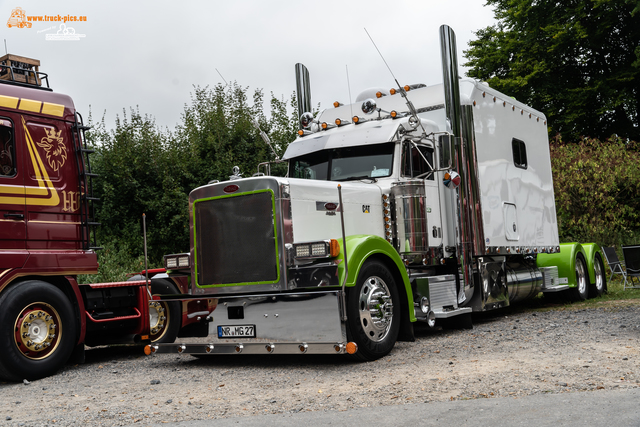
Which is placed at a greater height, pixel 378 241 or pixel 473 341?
pixel 378 241

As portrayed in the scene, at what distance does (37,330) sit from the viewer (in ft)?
22.2

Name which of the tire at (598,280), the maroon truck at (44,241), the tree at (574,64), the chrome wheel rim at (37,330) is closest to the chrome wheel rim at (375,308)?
the maroon truck at (44,241)

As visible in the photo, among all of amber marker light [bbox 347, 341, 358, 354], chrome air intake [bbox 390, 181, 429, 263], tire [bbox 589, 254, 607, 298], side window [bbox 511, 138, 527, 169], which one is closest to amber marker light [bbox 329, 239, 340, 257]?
amber marker light [bbox 347, 341, 358, 354]

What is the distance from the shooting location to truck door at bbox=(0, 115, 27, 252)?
6695mm

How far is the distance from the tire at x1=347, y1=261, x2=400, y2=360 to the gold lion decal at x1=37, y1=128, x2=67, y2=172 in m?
3.77

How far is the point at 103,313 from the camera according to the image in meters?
7.82

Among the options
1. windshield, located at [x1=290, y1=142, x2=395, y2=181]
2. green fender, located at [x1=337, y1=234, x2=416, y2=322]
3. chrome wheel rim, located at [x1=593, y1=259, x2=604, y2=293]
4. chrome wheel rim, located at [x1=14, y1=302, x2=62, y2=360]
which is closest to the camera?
green fender, located at [x1=337, y1=234, x2=416, y2=322]

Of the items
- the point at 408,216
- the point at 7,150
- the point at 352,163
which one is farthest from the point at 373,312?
the point at 7,150

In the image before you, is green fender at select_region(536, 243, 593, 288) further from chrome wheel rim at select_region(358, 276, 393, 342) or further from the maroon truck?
the maroon truck

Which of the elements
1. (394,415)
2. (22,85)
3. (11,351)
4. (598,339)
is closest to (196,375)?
(11,351)

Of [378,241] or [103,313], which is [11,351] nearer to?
[103,313]

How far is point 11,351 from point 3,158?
208cm

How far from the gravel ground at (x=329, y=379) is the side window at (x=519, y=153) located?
3318 millimetres

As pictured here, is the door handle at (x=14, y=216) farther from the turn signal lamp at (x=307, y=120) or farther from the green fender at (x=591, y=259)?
the green fender at (x=591, y=259)
